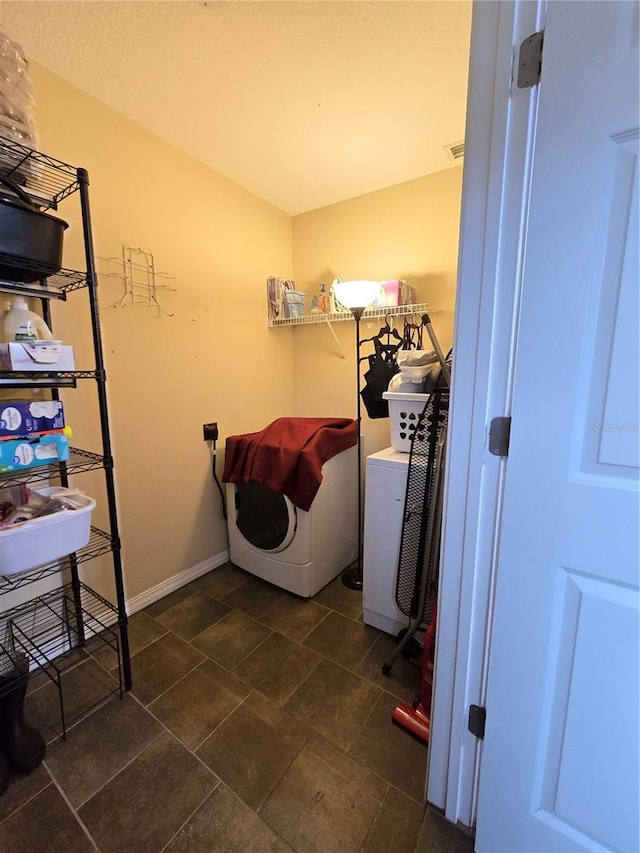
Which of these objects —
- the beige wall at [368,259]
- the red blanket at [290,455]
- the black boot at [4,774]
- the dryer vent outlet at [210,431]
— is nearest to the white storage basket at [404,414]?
the red blanket at [290,455]

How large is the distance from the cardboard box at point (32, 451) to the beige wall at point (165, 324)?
0.43 m

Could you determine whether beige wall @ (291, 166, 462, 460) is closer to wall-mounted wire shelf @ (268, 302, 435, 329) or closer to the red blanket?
wall-mounted wire shelf @ (268, 302, 435, 329)

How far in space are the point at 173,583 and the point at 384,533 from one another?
1.34m

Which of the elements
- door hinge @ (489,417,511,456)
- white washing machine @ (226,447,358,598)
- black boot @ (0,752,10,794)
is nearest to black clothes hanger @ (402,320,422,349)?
white washing machine @ (226,447,358,598)

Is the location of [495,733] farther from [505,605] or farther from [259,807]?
[259,807]

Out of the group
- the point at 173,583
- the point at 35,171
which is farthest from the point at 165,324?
the point at 173,583

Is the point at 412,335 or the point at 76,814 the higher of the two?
the point at 412,335

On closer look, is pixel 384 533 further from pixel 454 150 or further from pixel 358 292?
pixel 454 150

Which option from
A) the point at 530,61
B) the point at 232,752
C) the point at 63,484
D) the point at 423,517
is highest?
the point at 530,61

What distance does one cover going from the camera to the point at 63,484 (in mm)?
1540

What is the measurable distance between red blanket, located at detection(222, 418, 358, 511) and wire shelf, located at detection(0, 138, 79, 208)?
134 centimetres

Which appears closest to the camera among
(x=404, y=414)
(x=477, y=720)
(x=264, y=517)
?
(x=477, y=720)

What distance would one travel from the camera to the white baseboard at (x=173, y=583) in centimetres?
194

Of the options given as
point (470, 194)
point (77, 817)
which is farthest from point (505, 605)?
point (77, 817)
